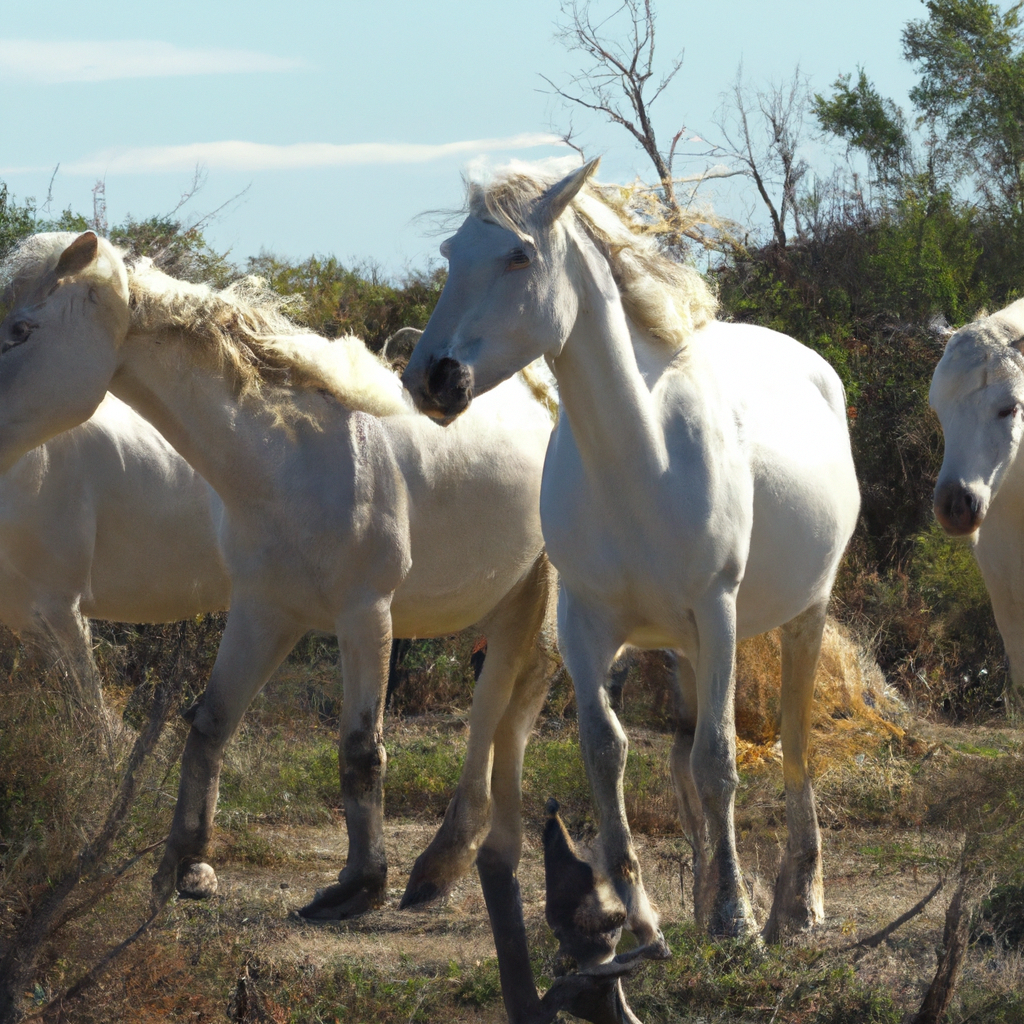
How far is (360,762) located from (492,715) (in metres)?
0.71

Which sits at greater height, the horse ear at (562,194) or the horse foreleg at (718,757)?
the horse ear at (562,194)

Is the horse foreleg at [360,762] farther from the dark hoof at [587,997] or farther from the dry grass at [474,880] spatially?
the dark hoof at [587,997]

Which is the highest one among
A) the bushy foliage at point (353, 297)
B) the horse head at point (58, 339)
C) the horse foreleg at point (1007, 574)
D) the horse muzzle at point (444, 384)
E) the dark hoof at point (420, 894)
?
the bushy foliage at point (353, 297)

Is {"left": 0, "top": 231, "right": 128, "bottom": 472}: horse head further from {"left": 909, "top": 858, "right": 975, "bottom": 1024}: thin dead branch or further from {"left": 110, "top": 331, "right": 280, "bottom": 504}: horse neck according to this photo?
{"left": 909, "top": 858, "right": 975, "bottom": 1024}: thin dead branch

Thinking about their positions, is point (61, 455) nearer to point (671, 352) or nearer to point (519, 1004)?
point (671, 352)

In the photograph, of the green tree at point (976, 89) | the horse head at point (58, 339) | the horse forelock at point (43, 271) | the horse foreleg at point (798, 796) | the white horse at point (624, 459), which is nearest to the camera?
the white horse at point (624, 459)

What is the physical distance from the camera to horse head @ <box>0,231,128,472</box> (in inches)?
170

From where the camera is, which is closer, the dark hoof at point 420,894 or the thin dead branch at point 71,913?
the thin dead branch at point 71,913

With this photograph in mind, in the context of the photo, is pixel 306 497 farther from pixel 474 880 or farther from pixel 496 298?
pixel 474 880

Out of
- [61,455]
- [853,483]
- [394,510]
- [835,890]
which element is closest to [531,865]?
[835,890]

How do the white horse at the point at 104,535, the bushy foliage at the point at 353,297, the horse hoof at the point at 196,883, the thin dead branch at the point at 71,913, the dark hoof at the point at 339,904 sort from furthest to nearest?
the bushy foliage at the point at 353,297
the white horse at the point at 104,535
the horse hoof at the point at 196,883
the dark hoof at the point at 339,904
the thin dead branch at the point at 71,913

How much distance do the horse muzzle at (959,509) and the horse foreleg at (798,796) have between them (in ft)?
1.83

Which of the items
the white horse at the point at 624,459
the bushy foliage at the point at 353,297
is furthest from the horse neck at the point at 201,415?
the bushy foliage at the point at 353,297

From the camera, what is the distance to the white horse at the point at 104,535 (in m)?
6.12
